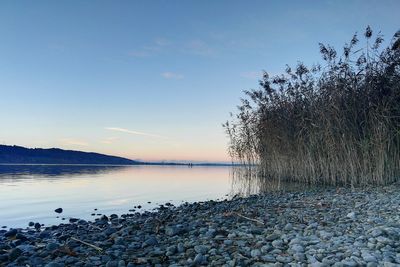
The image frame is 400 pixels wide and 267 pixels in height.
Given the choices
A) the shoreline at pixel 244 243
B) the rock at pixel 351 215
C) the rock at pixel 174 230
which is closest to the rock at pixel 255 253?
the shoreline at pixel 244 243

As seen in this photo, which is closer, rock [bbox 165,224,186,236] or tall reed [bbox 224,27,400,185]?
rock [bbox 165,224,186,236]

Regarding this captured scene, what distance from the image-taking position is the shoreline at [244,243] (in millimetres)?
4727

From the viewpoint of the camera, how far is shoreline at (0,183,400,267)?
4727 mm

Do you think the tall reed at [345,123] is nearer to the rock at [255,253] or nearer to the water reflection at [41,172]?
the rock at [255,253]

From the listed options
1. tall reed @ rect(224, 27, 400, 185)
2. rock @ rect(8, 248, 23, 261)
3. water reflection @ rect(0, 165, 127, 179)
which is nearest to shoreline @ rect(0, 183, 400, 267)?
rock @ rect(8, 248, 23, 261)

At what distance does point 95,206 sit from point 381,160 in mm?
11935

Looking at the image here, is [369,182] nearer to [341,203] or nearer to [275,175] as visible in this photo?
[341,203]

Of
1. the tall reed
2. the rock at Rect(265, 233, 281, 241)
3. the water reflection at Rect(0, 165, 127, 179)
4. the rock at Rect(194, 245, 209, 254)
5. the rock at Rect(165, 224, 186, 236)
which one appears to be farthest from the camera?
the water reflection at Rect(0, 165, 127, 179)

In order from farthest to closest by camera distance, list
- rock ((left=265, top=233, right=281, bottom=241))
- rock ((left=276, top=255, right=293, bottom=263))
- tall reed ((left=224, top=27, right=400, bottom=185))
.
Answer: tall reed ((left=224, top=27, right=400, bottom=185)), rock ((left=265, top=233, right=281, bottom=241)), rock ((left=276, top=255, right=293, bottom=263))

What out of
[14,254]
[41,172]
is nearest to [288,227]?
[14,254]

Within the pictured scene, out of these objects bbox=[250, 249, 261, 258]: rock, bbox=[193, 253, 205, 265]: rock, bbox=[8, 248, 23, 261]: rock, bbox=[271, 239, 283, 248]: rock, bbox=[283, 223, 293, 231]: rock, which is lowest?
bbox=[8, 248, 23, 261]: rock

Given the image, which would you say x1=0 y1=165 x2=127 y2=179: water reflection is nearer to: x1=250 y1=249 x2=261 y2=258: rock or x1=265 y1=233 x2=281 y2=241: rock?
x1=265 y1=233 x2=281 y2=241: rock

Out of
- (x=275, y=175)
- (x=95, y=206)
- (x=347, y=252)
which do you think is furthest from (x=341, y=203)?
(x=275, y=175)

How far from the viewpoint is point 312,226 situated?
638 cm
